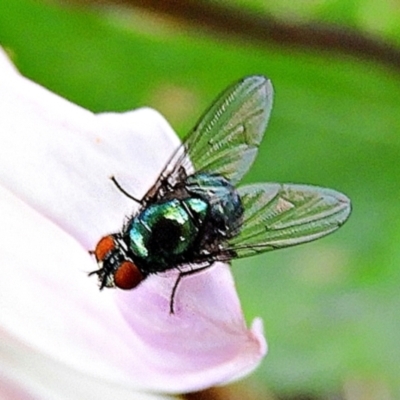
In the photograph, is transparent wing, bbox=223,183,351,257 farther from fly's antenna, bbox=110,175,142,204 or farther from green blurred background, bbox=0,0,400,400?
green blurred background, bbox=0,0,400,400

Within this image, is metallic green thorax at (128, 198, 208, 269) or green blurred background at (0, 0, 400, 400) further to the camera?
green blurred background at (0, 0, 400, 400)

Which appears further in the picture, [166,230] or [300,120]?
[300,120]

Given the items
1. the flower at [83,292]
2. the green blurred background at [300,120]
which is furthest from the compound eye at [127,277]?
the green blurred background at [300,120]

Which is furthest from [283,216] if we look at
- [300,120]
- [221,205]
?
[300,120]

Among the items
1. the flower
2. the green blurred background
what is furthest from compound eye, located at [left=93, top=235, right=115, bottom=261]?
the green blurred background

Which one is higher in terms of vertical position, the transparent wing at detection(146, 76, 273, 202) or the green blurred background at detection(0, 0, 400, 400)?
the transparent wing at detection(146, 76, 273, 202)

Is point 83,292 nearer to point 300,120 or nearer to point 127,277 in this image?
point 127,277

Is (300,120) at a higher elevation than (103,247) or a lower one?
lower

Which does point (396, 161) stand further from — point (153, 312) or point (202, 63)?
point (153, 312)
